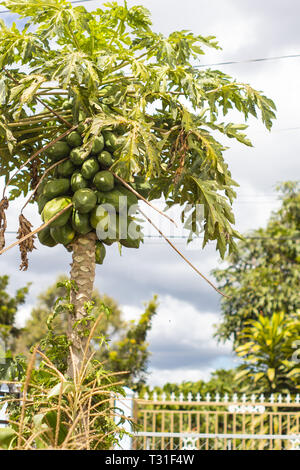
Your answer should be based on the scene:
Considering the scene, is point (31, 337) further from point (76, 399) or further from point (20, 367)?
point (76, 399)

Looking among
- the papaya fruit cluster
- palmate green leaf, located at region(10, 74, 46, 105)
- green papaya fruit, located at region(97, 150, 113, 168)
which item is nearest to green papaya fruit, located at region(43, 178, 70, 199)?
the papaya fruit cluster

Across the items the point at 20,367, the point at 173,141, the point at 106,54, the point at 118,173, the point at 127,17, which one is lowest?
the point at 20,367

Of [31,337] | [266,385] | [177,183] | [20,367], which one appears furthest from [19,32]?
[31,337]

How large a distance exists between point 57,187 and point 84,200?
0.82ft

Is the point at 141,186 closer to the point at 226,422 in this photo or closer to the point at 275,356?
the point at 226,422

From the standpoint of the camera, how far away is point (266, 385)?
922cm

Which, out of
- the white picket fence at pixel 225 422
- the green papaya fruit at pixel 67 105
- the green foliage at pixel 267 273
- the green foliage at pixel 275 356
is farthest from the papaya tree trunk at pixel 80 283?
the green foliage at pixel 267 273

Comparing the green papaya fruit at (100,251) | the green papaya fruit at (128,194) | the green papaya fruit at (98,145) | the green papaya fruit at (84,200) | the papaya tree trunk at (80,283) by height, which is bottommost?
the papaya tree trunk at (80,283)

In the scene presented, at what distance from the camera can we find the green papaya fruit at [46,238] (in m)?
2.96

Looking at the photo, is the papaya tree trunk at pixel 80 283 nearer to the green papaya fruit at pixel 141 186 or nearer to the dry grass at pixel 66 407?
the dry grass at pixel 66 407

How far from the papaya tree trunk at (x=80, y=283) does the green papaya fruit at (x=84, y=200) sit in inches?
7.3

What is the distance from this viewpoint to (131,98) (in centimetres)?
313

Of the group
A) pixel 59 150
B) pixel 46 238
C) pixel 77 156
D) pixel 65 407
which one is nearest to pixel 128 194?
pixel 77 156

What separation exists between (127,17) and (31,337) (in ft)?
34.1
